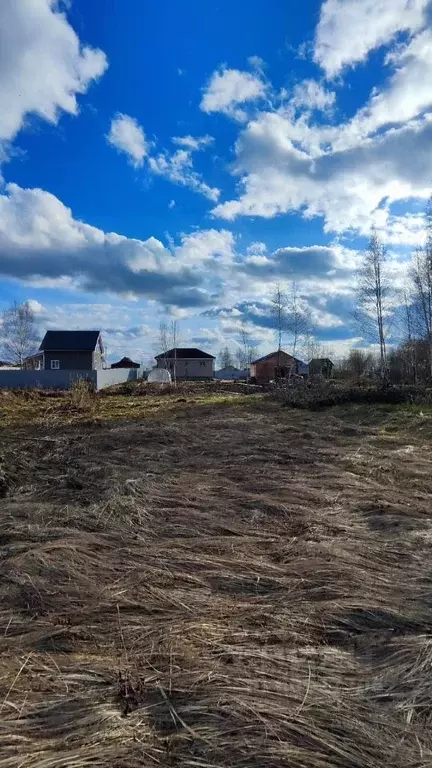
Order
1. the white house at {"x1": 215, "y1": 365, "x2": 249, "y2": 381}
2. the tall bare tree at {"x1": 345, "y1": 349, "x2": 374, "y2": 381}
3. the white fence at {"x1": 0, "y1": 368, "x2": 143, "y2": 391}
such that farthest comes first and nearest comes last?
the white house at {"x1": 215, "y1": 365, "x2": 249, "y2": 381}
the tall bare tree at {"x1": 345, "y1": 349, "x2": 374, "y2": 381}
the white fence at {"x1": 0, "y1": 368, "x2": 143, "y2": 391}

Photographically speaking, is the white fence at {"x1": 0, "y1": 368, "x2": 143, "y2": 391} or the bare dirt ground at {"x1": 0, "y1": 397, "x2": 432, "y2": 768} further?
the white fence at {"x1": 0, "y1": 368, "x2": 143, "y2": 391}

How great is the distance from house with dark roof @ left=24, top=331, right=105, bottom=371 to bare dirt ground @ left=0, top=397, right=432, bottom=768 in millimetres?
41542

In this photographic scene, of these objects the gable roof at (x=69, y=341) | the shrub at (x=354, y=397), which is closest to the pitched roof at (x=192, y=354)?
the gable roof at (x=69, y=341)

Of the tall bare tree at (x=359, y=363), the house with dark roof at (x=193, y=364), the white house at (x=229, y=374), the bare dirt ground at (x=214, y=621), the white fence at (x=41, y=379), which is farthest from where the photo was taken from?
the white house at (x=229, y=374)

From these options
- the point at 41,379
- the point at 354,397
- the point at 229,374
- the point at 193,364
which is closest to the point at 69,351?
the point at 41,379

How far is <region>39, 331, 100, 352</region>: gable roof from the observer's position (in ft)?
155

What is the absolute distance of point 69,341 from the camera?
4784 centimetres

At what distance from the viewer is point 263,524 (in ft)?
17.2

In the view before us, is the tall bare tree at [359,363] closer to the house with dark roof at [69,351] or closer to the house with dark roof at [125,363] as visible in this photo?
the house with dark roof at [69,351]

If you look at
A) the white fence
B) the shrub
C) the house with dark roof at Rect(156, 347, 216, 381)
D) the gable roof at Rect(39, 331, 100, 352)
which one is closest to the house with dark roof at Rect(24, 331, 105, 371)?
the gable roof at Rect(39, 331, 100, 352)

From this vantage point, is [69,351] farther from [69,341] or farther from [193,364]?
[193,364]

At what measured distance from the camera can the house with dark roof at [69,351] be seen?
47.2 metres

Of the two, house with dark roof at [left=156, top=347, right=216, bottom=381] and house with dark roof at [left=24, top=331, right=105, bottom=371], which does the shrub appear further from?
house with dark roof at [left=156, top=347, right=216, bottom=381]

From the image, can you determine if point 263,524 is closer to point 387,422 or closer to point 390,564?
point 390,564
